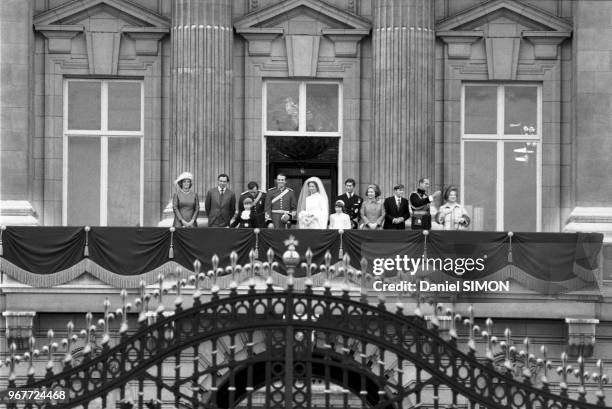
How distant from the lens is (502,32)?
4475 cm

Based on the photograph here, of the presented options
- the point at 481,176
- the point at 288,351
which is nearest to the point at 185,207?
the point at 481,176

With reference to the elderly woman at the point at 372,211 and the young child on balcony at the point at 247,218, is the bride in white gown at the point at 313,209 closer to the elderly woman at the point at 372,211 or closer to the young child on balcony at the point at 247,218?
the elderly woman at the point at 372,211

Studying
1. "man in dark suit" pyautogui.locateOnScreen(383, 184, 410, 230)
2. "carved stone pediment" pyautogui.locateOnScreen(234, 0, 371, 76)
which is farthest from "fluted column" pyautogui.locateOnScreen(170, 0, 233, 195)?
"man in dark suit" pyautogui.locateOnScreen(383, 184, 410, 230)

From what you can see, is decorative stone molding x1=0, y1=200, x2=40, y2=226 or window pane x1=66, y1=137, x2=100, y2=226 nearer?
decorative stone molding x1=0, y1=200, x2=40, y2=226

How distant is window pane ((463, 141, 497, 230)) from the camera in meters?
44.9

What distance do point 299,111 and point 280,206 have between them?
450 centimetres

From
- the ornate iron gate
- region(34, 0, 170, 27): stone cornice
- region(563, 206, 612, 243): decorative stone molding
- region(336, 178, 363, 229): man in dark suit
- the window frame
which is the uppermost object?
region(34, 0, 170, 27): stone cornice

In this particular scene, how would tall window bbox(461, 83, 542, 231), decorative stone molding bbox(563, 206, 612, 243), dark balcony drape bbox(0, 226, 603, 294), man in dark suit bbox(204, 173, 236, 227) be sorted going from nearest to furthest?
dark balcony drape bbox(0, 226, 603, 294) → man in dark suit bbox(204, 173, 236, 227) → decorative stone molding bbox(563, 206, 612, 243) → tall window bbox(461, 83, 542, 231)

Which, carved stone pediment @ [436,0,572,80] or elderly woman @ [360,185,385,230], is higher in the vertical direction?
carved stone pediment @ [436,0,572,80]

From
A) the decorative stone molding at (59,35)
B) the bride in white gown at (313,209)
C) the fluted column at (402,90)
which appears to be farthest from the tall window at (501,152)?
the decorative stone molding at (59,35)

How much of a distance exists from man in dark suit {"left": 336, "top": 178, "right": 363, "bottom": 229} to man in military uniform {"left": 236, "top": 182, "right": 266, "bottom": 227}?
1.65 meters

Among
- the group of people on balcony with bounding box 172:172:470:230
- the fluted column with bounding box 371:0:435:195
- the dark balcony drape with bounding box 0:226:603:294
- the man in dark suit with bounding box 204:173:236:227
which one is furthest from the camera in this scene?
the fluted column with bounding box 371:0:435:195

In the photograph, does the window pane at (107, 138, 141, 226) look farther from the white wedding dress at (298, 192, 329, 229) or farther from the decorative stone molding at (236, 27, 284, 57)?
the white wedding dress at (298, 192, 329, 229)

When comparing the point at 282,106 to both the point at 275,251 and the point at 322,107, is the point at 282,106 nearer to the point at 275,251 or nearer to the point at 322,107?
the point at 322,107
